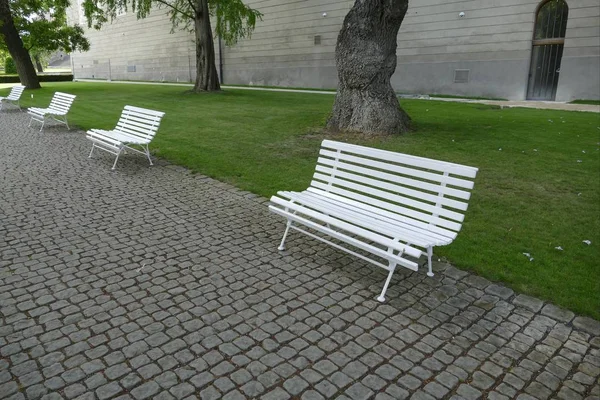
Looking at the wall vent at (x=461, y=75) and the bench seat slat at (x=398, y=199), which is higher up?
the wall vent at (x=461, y=75)

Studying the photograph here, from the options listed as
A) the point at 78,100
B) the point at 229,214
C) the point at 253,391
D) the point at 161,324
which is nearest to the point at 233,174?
the point at 229,214

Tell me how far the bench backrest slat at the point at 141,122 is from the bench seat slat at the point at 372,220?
4376 mm

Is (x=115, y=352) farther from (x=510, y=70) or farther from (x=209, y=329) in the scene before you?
(x=510, y=70)

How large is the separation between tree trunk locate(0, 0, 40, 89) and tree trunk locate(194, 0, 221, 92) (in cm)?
1014

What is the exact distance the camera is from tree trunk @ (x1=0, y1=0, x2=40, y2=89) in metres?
25.2

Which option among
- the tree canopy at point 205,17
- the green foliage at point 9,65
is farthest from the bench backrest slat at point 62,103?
the green foliage at point 9,65

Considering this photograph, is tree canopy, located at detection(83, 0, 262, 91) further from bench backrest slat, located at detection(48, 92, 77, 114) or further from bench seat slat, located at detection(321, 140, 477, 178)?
bench seat slat, located at detection(321, 140, 477, 178)

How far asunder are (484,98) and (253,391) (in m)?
21.5

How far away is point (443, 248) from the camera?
192 inches

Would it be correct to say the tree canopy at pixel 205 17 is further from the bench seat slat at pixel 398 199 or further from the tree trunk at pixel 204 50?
the bench seat slat at pixel 398 199

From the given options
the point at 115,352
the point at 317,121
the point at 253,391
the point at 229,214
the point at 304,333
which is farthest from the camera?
the point at 317,121

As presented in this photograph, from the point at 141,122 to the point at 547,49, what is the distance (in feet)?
58.4

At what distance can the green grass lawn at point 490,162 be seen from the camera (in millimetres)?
4547

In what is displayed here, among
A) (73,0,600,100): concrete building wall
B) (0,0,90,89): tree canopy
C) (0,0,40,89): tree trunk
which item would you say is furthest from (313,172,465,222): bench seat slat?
(0,0,40,89): tree trunk
